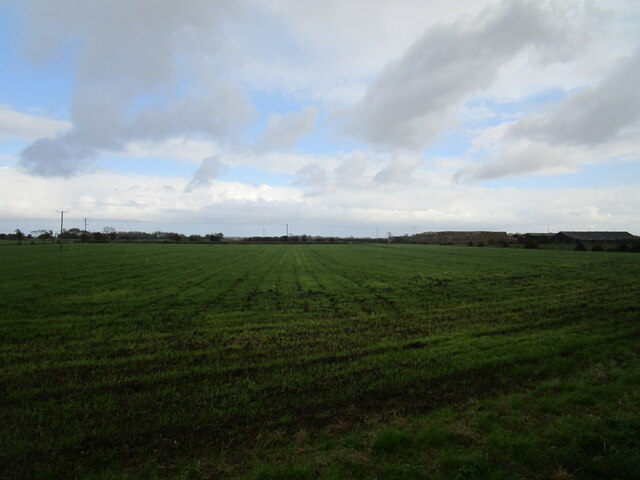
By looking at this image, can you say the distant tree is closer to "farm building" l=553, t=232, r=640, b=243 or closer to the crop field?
"farm building" l=553, t=232, r=640, b=243

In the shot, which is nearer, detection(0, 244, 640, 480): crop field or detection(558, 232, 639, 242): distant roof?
detection(0, 244, 640, 480): crop field

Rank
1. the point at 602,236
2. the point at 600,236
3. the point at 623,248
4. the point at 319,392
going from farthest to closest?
the point at 602,236
the point at 600,236
the point at 623,248
the point at 319,392

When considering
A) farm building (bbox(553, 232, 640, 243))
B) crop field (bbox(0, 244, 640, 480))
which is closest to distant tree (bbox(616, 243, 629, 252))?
farm building (bbox(553, 232, 640, 243))

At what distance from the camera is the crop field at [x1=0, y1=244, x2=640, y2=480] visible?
4273mm

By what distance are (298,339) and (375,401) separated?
387cm

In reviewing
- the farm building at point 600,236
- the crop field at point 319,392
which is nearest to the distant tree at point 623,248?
the farm building at point 600,236

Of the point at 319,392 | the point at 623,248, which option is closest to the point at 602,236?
the point at 623,248

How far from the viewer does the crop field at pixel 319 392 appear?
427 centimetres

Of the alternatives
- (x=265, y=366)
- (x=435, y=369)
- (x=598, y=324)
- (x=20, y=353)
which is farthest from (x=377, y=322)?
(x=20, y=353)

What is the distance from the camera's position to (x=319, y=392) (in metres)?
6.29

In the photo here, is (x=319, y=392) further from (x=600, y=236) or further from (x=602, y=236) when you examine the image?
(x=602, y=236)

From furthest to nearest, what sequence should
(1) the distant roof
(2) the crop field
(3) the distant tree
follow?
(1) the distant roof
(3) the distant tree
(2) the crop field

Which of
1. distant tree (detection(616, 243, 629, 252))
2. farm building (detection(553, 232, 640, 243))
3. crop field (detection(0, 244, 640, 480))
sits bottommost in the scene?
crop field (detection(0, 244, 640, 480))

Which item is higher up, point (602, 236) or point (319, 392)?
point (602, 236)
